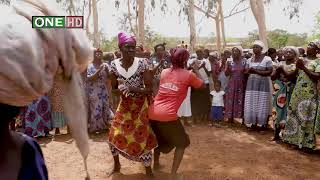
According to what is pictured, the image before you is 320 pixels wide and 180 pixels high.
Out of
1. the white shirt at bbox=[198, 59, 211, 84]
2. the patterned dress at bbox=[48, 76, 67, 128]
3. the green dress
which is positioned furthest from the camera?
the white shirt at bbox=[198, 59, 211, 84]

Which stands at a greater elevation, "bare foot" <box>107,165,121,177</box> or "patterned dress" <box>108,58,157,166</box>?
"patterned dress" <box>108,58,157,166</box>

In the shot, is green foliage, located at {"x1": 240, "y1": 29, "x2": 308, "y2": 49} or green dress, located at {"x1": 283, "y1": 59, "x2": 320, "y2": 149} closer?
green dress, located at {"x1": 283, "y1": 59, "x2": 320, "y2": 149}

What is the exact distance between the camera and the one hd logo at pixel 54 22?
3.17ft

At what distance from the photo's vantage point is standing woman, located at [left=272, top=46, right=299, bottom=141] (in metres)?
5.77

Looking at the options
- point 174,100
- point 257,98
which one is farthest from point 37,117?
point 257,98

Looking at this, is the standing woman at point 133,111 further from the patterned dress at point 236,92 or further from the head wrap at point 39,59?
the patterned dress at point 236,92

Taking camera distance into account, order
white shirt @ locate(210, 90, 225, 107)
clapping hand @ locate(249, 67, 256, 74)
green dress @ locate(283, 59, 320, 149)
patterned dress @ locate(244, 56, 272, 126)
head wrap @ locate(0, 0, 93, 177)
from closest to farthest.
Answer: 1. head wrap @ locate(0, 0, 93, 177)
2. green dress @ locate(283, 59, 320, 149)
3. clapping hand @ locate(249, 67, 256, 74)
4. patterned dress @ locate(244, 56, 272, 126)
5. white shirt @ locate(210, 90, 225, 107)

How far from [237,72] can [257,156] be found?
82.2 inches

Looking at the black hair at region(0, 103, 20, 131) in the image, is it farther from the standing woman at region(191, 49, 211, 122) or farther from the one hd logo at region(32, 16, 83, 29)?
the standing woman at region(191, 49, 211, 122)

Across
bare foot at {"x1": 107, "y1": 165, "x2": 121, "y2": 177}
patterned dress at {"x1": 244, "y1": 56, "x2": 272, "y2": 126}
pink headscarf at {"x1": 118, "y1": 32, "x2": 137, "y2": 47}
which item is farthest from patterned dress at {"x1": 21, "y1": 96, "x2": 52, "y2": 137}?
patterned dress at {"x1": 244, "y1": 56, "x2": 272, "y2": 126}

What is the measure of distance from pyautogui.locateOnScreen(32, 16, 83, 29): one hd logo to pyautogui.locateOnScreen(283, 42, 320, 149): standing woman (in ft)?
15.4

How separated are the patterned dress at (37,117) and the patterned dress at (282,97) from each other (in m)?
3.73

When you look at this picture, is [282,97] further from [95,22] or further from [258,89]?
[95,22]

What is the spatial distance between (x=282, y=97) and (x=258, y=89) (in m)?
0.73
